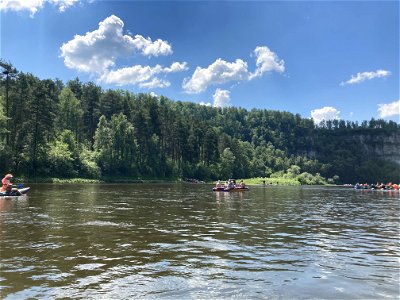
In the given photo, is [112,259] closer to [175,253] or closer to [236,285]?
[175,253]

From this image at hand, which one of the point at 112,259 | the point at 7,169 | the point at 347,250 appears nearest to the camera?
the point at 112,259

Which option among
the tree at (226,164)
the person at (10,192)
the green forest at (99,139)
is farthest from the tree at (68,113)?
the person at (10,192)

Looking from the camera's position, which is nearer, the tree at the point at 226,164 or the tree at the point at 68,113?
the tree at the point at 68,113

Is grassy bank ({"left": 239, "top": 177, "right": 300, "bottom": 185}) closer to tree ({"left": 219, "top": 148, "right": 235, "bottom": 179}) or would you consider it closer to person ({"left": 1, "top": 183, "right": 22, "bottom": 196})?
tree ({"left": 219, "top": 148, "right": 235, "bottom": 179})

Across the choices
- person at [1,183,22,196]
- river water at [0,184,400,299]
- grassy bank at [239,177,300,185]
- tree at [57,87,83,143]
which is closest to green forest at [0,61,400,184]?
tree at [57,87,83,143]

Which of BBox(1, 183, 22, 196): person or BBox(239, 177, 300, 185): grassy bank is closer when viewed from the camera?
BBox(1, 183, 22, 196): person

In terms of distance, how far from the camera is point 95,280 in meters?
10.5

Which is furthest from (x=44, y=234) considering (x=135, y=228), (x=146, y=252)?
(x=146, y=252)

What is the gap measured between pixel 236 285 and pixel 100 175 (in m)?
98.1

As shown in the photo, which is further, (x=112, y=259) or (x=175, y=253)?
(x=175, y=253)

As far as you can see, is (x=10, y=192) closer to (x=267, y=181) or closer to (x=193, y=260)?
(x=193, y=260)

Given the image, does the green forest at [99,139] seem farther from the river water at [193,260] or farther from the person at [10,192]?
the river water at [193,260]

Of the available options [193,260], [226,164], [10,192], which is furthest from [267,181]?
[193,260]

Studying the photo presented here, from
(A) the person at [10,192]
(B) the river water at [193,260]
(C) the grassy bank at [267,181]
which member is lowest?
(C) the grassy bank at [267,181]
